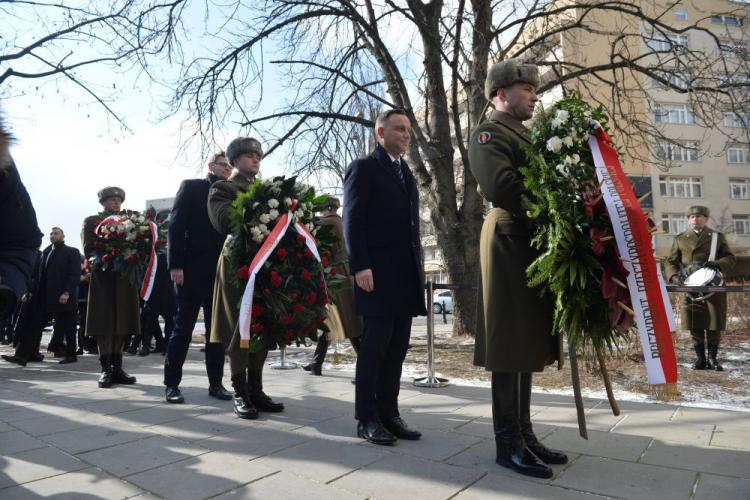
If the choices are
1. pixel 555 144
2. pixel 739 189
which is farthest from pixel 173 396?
pixel 739 189


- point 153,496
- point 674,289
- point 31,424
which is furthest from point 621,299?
point 31,424

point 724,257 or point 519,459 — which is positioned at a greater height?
point 724,257

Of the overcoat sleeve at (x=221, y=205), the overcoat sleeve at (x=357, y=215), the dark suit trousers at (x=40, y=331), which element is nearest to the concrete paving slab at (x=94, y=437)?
the overcoat sleeve at (x=221, y=205)

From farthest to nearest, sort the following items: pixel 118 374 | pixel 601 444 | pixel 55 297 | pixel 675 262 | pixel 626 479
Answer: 1. pixel 55 297
2. pixel 675 262
3. pixel 118 374
4. pixel 601 444
5. pixel 626 479

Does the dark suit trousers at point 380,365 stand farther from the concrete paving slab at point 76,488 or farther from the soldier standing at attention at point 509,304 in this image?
the concrete paving slab at point 76,488

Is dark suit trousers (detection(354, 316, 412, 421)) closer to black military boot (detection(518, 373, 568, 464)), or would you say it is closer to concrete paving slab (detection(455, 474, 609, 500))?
black military boot (detection(518, 373, 568, 464))

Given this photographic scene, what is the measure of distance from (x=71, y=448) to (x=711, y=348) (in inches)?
258

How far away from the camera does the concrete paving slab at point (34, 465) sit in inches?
105

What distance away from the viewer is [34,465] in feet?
9.42

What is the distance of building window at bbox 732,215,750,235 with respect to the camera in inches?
1756

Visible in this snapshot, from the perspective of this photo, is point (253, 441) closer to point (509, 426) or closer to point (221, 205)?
point (509, 426)

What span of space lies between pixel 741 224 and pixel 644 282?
5115cm

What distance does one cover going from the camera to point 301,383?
5605 mm

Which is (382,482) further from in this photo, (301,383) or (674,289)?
(674,289)
